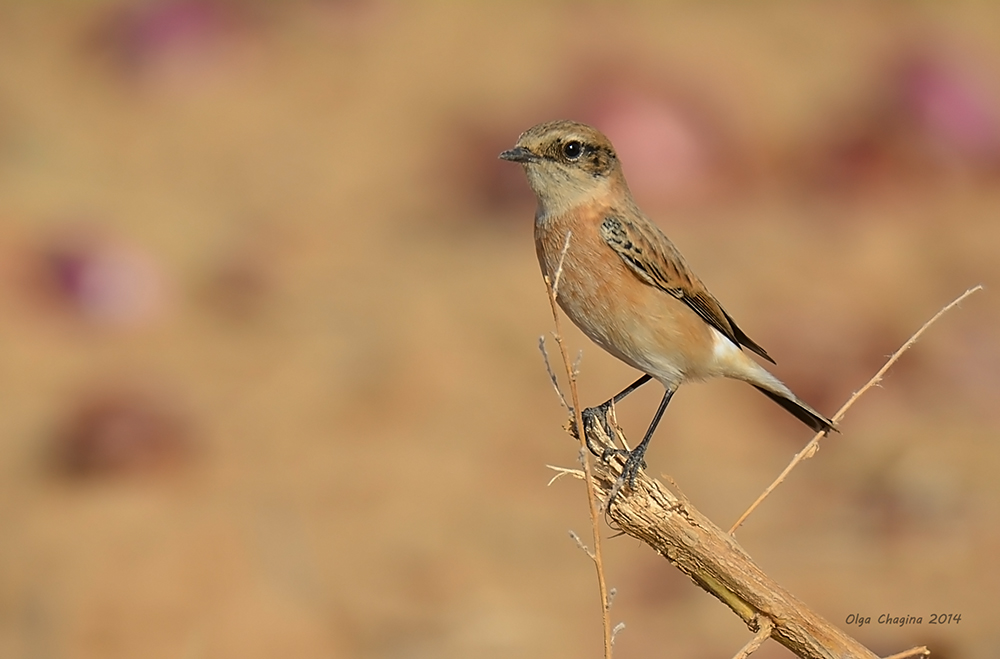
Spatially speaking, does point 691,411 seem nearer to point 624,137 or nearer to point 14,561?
point 624,137

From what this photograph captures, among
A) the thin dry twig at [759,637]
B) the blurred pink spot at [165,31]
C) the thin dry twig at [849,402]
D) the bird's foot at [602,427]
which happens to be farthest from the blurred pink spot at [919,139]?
the thin dry twig at [759,637]

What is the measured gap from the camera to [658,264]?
5016 millimetres

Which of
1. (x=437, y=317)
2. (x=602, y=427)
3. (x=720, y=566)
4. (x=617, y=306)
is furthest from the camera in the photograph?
(x=437, y=317)

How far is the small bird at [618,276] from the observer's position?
4.87 m

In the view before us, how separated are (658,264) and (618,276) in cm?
22

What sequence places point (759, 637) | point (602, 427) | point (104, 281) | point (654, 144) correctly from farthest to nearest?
point (654, 144) → point (104, 281) → point (602, 427) → point (759, 637)

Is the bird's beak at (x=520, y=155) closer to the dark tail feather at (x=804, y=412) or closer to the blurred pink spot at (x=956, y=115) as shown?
the dark tail feather at (x=804, y=412)

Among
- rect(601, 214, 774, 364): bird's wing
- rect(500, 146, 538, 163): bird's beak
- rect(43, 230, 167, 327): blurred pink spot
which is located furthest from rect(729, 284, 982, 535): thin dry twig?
rect(43, 230, 167, 327): blurred pink spot

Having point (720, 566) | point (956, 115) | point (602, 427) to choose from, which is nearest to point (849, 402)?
point (720, 566)

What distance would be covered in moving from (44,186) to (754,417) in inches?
291

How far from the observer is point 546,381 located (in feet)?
31.1

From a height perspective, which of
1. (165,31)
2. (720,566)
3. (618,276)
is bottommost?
(720,566)

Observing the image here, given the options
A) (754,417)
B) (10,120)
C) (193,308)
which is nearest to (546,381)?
(754,417)

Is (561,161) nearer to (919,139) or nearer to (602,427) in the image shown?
(602,427)
